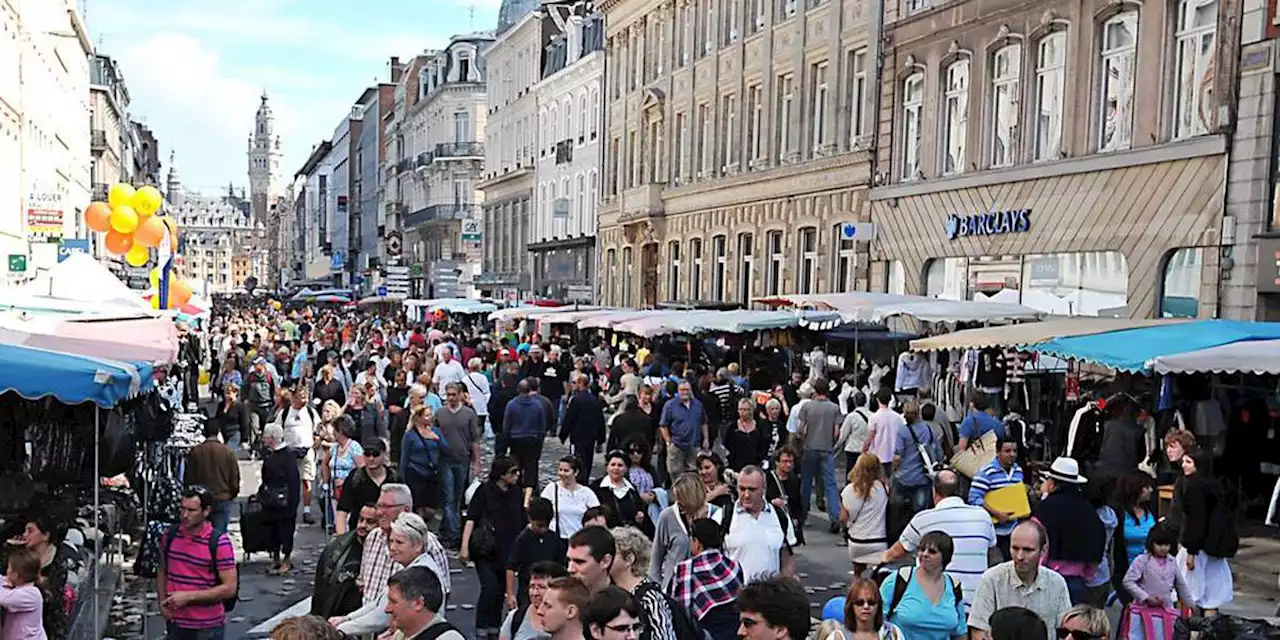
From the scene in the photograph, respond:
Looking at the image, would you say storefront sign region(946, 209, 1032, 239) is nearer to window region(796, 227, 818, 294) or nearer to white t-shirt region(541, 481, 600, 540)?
window region(796, 227, 818, 294)

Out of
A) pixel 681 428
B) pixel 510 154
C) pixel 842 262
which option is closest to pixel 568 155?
pixel 510 154

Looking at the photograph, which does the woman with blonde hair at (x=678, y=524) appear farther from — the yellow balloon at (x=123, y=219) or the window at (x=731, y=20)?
the window at (x=731, y=20)

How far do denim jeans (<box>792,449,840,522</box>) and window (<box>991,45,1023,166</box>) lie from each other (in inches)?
413

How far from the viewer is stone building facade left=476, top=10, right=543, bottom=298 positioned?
5850 centimetres

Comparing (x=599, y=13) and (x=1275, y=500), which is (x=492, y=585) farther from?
(x=599, y=13)

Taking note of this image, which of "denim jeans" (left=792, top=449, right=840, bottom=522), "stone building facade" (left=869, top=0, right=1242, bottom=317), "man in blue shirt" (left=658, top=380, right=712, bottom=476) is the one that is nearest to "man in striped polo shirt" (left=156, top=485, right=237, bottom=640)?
"man in blue shirt" (left=658, top=380, right=712, bottom=476)

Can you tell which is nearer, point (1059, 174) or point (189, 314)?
point (1059, 174)

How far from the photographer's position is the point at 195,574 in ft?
24.1

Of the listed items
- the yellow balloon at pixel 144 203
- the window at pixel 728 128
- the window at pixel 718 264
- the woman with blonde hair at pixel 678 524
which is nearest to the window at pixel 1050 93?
the window at pixel 728 128

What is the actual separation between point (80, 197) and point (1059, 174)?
49200 mm

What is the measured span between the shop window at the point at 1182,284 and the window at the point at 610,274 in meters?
27.3

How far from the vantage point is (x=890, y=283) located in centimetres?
2738

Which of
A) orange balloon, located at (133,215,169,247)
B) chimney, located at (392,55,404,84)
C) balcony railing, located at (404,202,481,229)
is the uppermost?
chimney, located at (392,55,404,84)

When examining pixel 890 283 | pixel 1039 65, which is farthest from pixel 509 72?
pixel 1039 65
